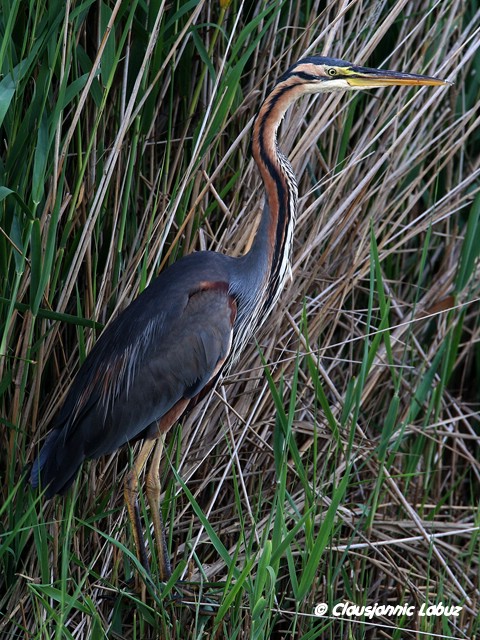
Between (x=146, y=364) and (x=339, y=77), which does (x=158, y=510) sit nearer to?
(x=146, y=364)

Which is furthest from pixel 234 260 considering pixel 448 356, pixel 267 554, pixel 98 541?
pixel 267 554

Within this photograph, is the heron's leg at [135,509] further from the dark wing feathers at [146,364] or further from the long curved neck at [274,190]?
the long curved neck at [274,190]

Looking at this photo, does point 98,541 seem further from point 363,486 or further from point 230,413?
point 363,486

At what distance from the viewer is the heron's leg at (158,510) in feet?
7.44

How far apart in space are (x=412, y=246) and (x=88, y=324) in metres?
1.33

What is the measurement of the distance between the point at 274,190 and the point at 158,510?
0.86 m

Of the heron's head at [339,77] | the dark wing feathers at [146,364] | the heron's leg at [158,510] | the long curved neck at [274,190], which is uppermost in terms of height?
the heron's head at [339,77]

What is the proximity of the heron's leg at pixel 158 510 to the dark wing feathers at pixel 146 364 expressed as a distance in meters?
0.09

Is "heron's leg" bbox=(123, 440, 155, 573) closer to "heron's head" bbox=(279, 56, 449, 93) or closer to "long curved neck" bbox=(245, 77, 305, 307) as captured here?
"long curved neck" bbox=(245, 77, 305, 307)

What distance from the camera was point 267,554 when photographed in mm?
1651

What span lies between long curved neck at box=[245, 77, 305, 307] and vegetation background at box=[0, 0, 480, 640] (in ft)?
0.35

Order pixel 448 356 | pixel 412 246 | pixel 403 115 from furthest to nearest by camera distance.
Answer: pixel 412 246, pixel 403 115, pixel 448 356

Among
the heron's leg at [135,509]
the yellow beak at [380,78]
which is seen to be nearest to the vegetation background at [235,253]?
the heron's leg at [135,509]

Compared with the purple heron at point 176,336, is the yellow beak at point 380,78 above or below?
above
